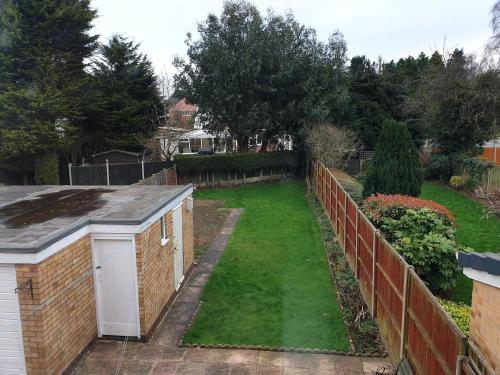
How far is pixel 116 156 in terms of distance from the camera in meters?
24.5

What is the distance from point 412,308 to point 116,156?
21.6 m

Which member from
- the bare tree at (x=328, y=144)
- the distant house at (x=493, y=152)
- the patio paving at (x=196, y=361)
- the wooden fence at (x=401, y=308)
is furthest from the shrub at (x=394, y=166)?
the distant house at (x=493, y=152)

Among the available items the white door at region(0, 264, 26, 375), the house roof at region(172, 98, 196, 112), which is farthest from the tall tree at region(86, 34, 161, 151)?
the white door at region(0, 264, 26, 375)

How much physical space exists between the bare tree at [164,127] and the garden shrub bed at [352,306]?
16.1 meters

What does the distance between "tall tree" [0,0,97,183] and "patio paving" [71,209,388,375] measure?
55.3ft

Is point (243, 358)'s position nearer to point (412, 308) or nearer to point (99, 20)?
point (412, 308)

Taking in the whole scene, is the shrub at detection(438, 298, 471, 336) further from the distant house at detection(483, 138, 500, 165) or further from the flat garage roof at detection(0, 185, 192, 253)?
the distant house at detection(483, 138, 500, 165)

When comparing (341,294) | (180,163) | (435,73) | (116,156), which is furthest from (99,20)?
(341,294)

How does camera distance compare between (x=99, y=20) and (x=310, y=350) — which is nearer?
(x=310, y=350)

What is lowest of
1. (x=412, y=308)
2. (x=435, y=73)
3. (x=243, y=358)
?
(x=243, y=358)

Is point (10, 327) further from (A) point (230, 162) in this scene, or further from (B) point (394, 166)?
(A) point (230, 162)

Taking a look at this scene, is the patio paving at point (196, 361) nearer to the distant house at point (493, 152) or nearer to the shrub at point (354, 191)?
the shrub at point (354, 191)

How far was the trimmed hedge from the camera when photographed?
24641 mm

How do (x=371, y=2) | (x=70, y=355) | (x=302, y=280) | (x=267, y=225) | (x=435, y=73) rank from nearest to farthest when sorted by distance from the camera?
1. (x=70, y=355)
2. (x=302, y=280)
3. (x=371, y=2)
4. (x=267, y=225)
5. (x=435, y=73)
